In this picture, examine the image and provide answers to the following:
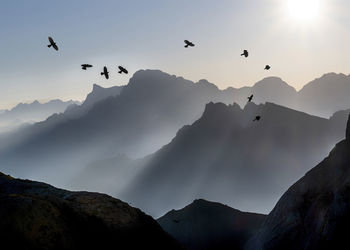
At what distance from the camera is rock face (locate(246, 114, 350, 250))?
36188mm

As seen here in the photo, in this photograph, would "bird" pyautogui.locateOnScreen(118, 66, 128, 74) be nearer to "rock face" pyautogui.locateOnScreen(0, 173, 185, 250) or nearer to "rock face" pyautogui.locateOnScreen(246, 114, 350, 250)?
"rock face" pyautogui.locateOnScreen(0, 173, 185, 250)

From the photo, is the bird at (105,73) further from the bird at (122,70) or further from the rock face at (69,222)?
the rock face at (69,222)

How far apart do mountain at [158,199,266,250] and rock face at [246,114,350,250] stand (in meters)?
15.4

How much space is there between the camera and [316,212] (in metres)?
44.2

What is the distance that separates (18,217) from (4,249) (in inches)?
44.6

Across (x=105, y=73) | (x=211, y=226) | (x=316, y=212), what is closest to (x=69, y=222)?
(x=105, y=73)

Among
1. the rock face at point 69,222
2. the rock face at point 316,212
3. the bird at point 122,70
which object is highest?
the bird at point 122,70

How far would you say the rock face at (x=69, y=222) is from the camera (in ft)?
37.1

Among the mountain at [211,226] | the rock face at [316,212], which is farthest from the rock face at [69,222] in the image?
the mountain at [211,226]

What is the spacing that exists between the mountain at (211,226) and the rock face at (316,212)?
1542 cm

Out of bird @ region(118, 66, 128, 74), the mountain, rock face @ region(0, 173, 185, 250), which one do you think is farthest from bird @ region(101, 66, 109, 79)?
the mountain

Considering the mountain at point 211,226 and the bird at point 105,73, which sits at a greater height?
the bird at point 105,73

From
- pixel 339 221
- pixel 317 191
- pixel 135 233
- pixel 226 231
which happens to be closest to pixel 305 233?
pixel 317 191

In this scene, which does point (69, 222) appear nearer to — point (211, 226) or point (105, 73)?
point (105, 73)
